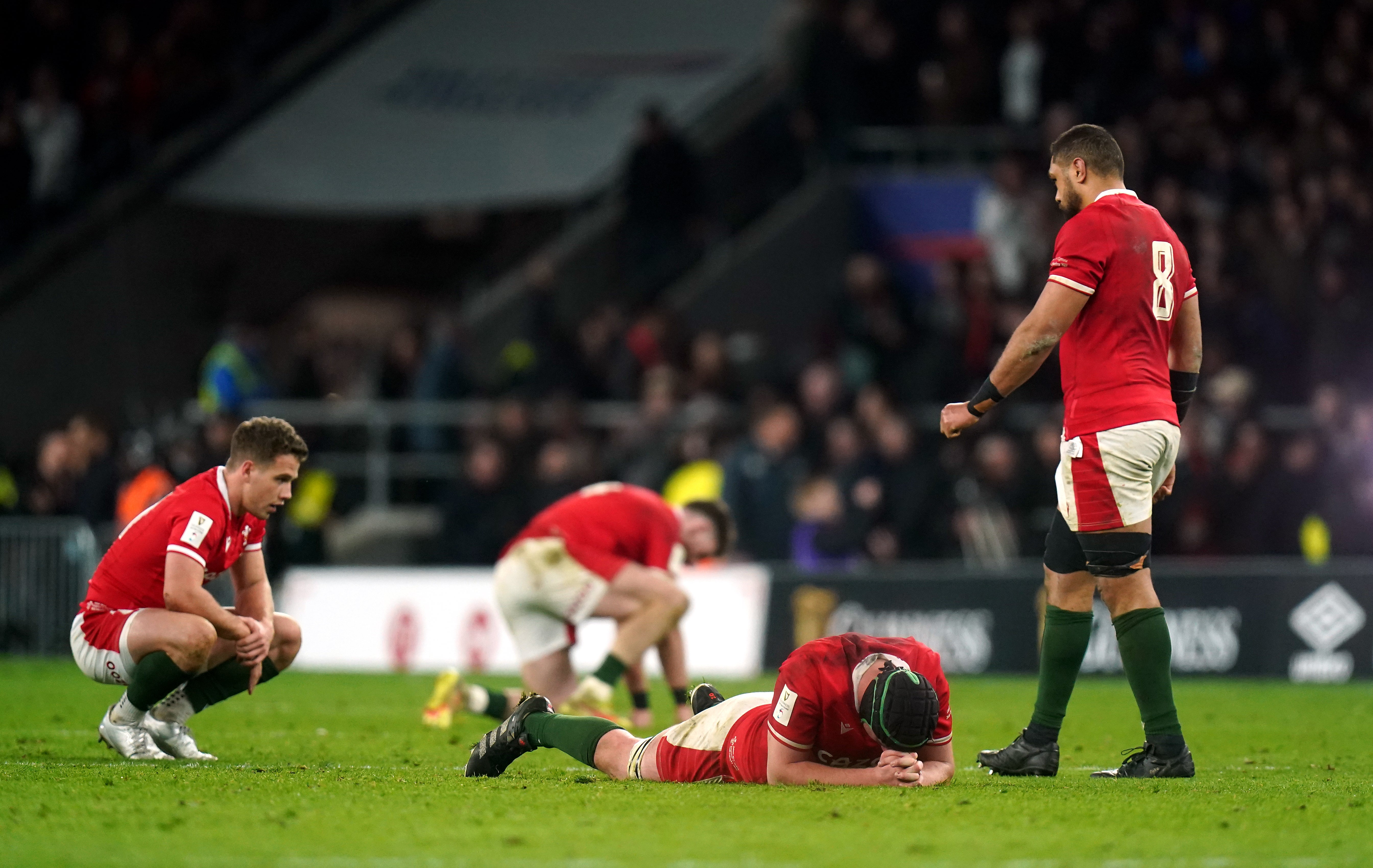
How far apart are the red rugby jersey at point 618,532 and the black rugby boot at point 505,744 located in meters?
3.28

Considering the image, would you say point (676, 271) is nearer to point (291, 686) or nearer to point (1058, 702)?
point (291, 686)

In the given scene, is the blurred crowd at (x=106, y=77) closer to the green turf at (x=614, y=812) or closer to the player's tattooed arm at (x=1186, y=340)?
the green turf at (x=614, y=812)

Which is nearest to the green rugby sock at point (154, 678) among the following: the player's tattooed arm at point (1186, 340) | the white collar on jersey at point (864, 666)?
A: the white collar on jersey at point (864, 666)

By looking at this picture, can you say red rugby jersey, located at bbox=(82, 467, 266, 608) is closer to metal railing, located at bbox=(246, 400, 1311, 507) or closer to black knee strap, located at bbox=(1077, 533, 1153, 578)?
black knee strap, located at bbox=(1077, 533, 1153, 578)

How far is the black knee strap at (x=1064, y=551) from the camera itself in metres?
7.97

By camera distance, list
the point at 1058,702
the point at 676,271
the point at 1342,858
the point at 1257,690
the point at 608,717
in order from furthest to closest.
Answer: the point at 676,271
the point at 1257,690
the point at 608,717
the point at 1058,702
the point at 1342,858

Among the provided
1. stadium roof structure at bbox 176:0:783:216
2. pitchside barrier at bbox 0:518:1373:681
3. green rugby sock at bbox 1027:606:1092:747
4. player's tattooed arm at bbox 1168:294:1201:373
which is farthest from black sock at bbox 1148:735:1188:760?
stadium roof structure at bbox 176:0:783:216

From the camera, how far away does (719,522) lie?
442 inches

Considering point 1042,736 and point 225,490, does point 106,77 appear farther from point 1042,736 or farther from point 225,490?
point 1042,736

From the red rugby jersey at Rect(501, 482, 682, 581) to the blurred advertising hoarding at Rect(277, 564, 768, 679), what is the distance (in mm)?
4860

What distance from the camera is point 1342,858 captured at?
583cm

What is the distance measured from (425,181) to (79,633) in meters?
14.1

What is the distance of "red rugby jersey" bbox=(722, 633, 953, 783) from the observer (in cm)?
702

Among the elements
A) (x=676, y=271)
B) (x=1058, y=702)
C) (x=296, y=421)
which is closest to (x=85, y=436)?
(x=296, y=421)
